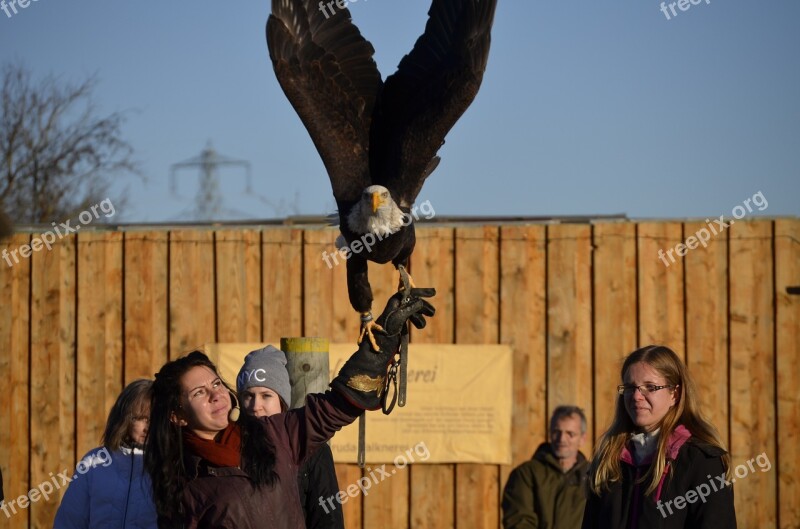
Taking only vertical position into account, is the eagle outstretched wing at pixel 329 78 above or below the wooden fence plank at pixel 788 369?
above

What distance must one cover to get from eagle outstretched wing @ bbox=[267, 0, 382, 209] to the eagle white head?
190mm

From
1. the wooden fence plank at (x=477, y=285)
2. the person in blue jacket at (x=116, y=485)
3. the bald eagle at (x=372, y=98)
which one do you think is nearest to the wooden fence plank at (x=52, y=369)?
the wooden fence plank at (x=477, y=285)

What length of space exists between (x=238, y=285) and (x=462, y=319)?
1.69 m

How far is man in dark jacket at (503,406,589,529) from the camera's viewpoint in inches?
227

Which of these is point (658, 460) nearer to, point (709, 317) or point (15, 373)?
point (709, 317)

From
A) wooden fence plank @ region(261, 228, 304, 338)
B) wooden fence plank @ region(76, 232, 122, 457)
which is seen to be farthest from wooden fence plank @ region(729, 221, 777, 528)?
wooden fence plank @ region(76, 232, 122, 457)

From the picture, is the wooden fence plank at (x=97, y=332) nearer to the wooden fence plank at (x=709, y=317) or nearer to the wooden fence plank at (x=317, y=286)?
the wooden fence plank at (x=317, y=286)

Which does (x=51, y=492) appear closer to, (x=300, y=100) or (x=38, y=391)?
(x=38, y=391)

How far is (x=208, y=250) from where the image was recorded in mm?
8281

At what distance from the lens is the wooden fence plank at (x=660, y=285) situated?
7.95 m

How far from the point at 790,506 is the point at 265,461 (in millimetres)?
5904

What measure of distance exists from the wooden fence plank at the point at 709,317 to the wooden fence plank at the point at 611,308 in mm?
411

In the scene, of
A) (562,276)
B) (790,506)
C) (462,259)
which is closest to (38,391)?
(462,259)

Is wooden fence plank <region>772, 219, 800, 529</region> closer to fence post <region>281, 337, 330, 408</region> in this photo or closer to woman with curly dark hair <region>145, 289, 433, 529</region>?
fence post <region>281, 337, 330, 408</region>
